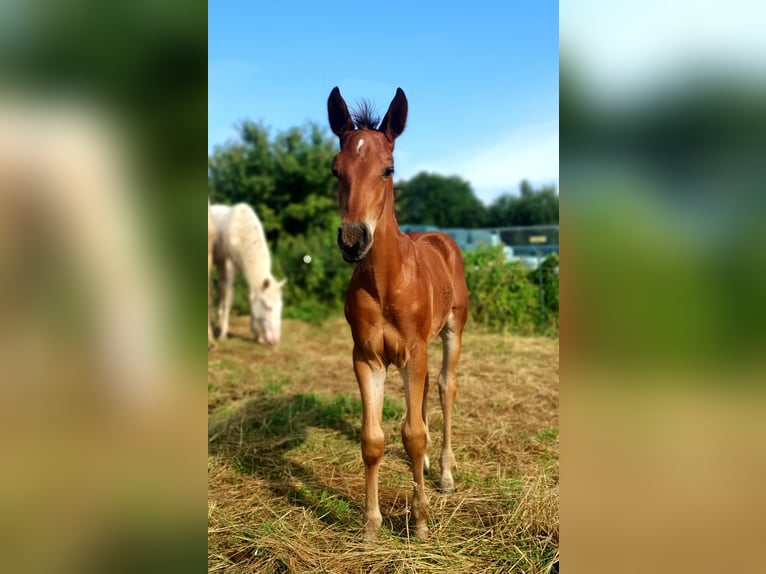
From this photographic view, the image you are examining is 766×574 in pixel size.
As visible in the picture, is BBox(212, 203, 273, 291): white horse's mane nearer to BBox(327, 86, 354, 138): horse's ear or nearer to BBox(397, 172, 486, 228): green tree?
BBox(327, 86, 354, 138): horse's ear

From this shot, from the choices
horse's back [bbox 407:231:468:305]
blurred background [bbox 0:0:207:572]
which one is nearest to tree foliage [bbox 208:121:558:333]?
horse's back [bbox 407:231:468:305]

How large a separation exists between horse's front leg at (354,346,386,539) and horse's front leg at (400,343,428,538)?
17 centimetres

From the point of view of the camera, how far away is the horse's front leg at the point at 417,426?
9.59ft

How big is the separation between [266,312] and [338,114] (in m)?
7.26

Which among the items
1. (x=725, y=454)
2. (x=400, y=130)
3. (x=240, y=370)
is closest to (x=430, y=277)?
(x=400, y=130)

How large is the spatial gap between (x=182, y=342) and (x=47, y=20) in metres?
0.64

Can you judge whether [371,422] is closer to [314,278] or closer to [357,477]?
[357,477]

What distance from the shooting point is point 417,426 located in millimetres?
2971

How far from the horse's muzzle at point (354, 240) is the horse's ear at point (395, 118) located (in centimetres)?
74

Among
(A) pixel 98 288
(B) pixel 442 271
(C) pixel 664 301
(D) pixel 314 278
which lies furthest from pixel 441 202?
(A) pixel 98 288

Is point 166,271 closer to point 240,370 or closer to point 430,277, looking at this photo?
point 430,277

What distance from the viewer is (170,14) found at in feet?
3.26

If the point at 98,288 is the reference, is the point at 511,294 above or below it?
below

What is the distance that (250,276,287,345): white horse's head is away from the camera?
948cm
